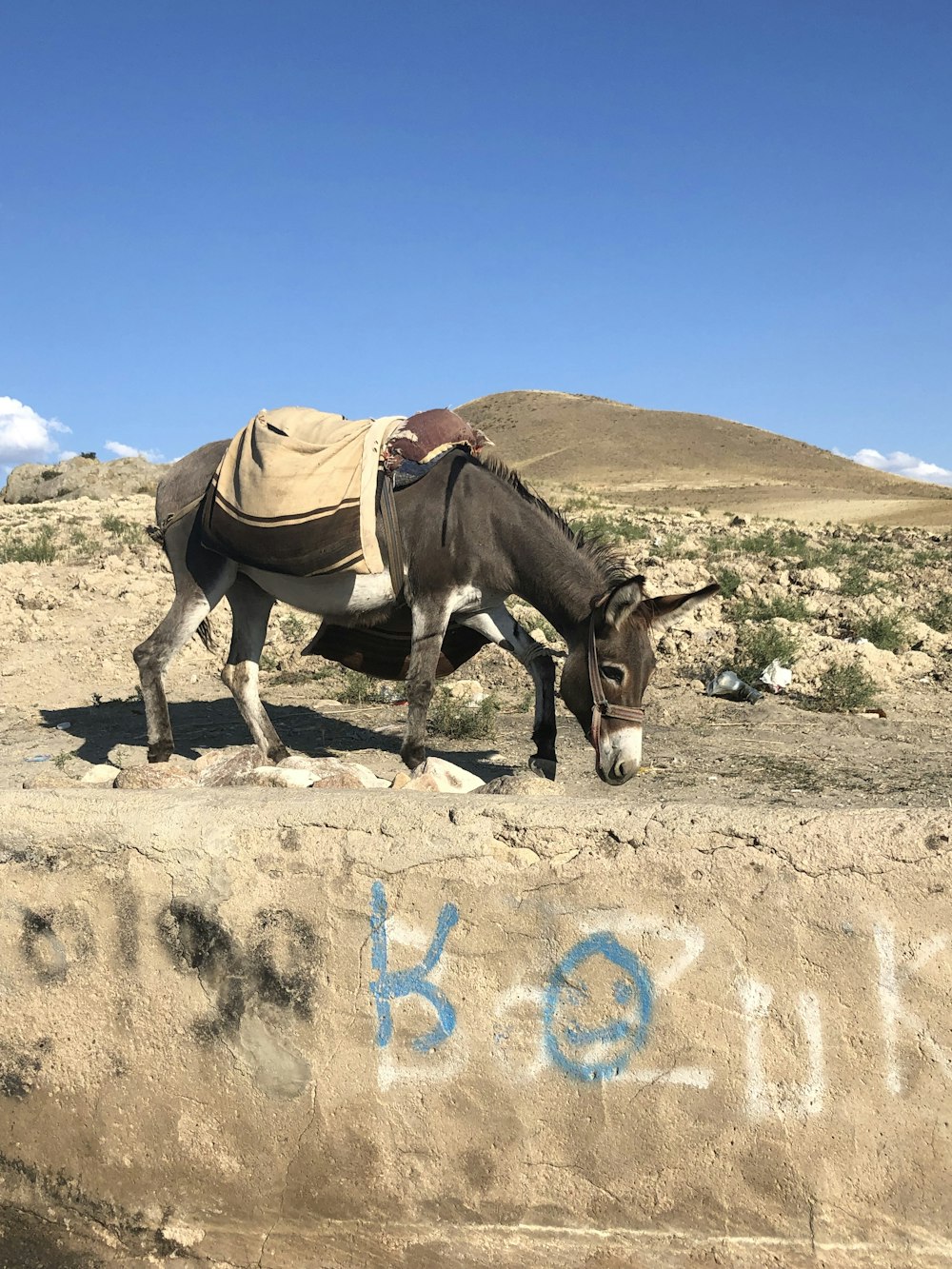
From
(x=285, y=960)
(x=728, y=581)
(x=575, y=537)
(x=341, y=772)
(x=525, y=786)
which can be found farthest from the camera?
(x=728, y=581)

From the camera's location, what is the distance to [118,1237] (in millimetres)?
2977

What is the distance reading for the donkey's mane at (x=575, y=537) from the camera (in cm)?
528

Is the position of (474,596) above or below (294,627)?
above

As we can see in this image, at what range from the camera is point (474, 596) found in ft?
18.1

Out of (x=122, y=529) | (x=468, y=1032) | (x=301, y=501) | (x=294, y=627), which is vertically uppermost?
(x=122, y=529)

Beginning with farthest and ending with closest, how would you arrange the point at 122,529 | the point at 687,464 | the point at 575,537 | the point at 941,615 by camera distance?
the point at 687,464 → the point at 122,529 → the point at 941,615 → the point at 575,537

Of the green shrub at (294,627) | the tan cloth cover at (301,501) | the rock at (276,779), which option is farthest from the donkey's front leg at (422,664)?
the green shrub at (294,627)

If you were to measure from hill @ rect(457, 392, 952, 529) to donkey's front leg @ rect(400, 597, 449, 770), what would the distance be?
29.5 m

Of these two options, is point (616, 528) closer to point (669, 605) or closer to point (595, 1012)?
point (669, 605)

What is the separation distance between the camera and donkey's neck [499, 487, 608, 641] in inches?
205

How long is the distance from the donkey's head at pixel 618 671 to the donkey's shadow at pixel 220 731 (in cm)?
133

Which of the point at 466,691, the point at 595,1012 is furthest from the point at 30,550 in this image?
the point at 595,1012

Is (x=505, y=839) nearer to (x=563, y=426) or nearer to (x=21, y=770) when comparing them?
(x=21, y=770)

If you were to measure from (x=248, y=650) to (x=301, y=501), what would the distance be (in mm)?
1347
